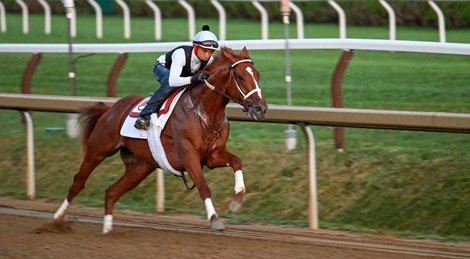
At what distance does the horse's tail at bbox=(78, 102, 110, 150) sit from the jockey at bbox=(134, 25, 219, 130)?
2.90ft

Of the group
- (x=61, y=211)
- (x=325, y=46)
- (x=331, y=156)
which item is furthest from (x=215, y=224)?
(x=325, y=46)

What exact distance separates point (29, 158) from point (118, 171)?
105cm

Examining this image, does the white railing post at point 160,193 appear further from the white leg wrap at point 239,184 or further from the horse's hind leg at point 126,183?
the white leg wrap at point 239,184

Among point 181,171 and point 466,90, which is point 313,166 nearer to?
point 181,171

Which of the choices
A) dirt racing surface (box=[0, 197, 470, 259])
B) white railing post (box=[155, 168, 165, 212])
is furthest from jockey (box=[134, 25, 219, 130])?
white railing post (box=[155, 168, 165, 212])

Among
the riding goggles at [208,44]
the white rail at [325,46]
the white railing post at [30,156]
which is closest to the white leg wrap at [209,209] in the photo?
the riding goggles at [208,44]

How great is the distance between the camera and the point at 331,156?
443 inches

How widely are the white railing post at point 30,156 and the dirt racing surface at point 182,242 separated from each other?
126 cm

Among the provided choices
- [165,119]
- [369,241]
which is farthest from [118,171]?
[369,241]

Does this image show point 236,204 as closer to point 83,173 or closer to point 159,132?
point 159,132

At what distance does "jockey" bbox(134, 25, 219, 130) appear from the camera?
926 cm

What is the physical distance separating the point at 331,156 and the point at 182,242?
261 centimetres

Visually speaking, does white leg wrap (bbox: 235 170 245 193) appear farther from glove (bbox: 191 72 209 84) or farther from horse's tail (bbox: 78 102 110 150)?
horse's tail (bbox: 78 102 110 150)

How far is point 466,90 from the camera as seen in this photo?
535 inches
